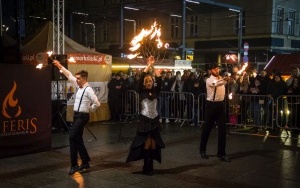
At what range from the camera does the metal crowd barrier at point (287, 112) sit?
12.3m

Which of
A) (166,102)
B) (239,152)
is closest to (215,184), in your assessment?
(239,152)

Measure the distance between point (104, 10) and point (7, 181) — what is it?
81.9ft

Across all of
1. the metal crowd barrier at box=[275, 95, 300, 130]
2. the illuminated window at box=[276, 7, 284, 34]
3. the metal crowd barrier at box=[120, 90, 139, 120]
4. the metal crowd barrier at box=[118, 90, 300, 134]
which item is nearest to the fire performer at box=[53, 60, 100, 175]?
the metal crowd barrier at box=[118, 90, 300, 134]

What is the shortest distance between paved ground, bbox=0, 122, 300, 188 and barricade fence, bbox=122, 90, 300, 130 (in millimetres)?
1109

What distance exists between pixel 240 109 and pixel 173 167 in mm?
5613

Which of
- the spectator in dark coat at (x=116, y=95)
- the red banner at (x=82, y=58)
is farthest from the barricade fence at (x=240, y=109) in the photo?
the red banner at (x=82, y=58)

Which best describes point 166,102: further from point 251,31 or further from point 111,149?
point 251,31

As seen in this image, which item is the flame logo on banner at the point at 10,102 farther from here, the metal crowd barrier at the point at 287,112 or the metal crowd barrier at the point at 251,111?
the metal crowd barrier at the point at 287,112

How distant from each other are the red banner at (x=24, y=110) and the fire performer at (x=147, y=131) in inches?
117

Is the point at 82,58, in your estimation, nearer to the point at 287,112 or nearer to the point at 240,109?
the point at 240,109

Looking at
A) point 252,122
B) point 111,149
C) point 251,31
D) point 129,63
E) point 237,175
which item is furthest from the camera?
point 251,31

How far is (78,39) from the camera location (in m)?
47.2

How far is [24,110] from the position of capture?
9242 mm

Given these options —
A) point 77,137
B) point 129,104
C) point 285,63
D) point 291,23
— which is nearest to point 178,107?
point 129,104
